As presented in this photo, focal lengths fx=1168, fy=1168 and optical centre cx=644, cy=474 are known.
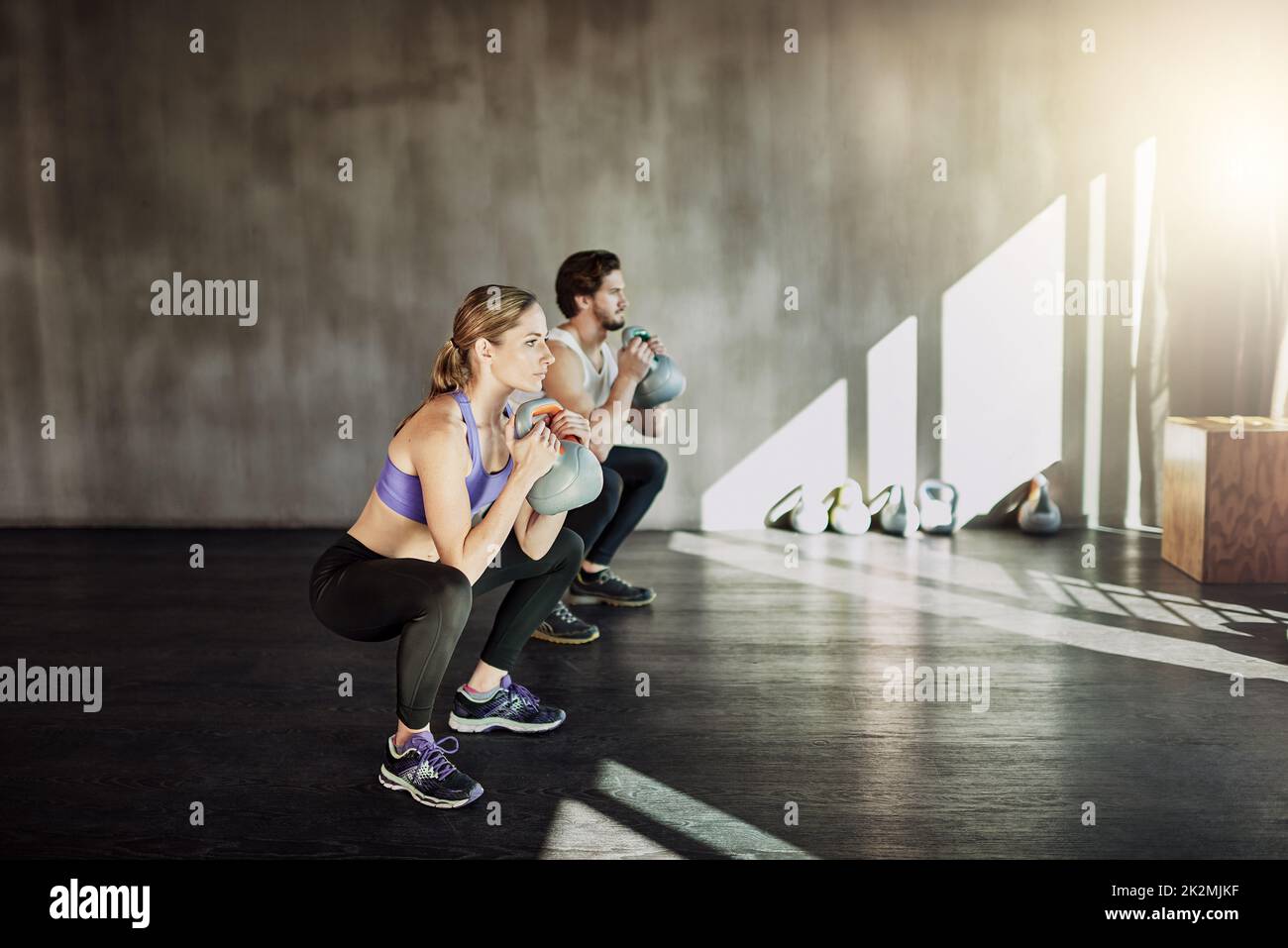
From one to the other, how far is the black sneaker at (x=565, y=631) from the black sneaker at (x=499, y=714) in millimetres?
698

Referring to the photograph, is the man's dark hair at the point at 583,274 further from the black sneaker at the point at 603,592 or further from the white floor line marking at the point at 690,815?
the white floor line marking at the point at 690,815

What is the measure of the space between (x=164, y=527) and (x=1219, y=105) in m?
5.23

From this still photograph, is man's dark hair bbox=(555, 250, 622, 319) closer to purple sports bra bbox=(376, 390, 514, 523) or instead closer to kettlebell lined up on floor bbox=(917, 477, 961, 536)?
purple sports bra bbox=(376, 390, 514, 523)

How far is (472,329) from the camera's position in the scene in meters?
2.38

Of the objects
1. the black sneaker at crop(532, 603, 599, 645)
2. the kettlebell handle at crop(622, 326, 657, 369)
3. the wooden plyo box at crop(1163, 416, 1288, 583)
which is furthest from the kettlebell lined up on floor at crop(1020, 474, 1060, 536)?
the black sneaker at crop(532, 603, 599, 645)

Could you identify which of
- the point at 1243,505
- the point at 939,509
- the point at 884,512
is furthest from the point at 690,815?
the point at 939,509

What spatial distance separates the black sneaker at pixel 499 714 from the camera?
8.98 ft

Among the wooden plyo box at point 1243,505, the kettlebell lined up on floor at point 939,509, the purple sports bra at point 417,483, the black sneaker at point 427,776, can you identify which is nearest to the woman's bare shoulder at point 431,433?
the purple sports bra at point 417,483

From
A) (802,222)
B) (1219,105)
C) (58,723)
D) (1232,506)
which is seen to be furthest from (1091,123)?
(58,723)

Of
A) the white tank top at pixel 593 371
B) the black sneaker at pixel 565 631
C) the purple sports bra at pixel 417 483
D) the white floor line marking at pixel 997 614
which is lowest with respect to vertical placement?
the white floor line marking at pixel 997 614

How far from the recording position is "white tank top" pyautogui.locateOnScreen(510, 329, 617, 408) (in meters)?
3.55

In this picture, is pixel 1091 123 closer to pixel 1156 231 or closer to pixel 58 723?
pixel 1156 231

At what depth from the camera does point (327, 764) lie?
255 centimetres
